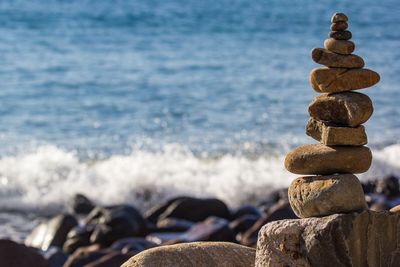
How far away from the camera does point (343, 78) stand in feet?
17.8

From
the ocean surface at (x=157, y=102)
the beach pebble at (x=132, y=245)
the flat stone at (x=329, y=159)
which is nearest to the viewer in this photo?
the flat stone at (x=329, y=159)

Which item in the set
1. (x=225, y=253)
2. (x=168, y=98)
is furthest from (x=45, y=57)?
(x=225, y=253)

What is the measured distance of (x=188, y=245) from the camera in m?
6.06

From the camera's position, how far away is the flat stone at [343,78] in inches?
213

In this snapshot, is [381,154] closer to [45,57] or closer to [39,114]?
[39,114]

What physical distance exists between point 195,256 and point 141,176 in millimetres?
9448

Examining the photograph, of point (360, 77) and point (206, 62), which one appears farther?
point (206, 62)

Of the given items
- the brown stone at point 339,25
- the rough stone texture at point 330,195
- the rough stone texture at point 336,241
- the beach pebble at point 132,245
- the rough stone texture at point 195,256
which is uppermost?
the brown stone at point 339,25

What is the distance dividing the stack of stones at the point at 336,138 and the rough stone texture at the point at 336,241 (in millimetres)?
117

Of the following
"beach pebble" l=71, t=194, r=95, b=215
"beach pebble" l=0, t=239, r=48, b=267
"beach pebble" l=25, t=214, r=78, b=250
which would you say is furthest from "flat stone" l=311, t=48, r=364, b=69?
"beach pebble" l=71, t=194, r=95, b=215

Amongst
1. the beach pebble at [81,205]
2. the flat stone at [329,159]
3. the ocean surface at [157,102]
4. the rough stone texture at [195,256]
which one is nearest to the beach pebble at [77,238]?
the ocean surface at [157,102]

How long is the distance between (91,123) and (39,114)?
4.21 feet

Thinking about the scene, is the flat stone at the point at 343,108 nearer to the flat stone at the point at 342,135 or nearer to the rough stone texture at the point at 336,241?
the flat stone at the point at 342,135

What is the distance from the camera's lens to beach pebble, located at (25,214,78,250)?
39.2 ft
